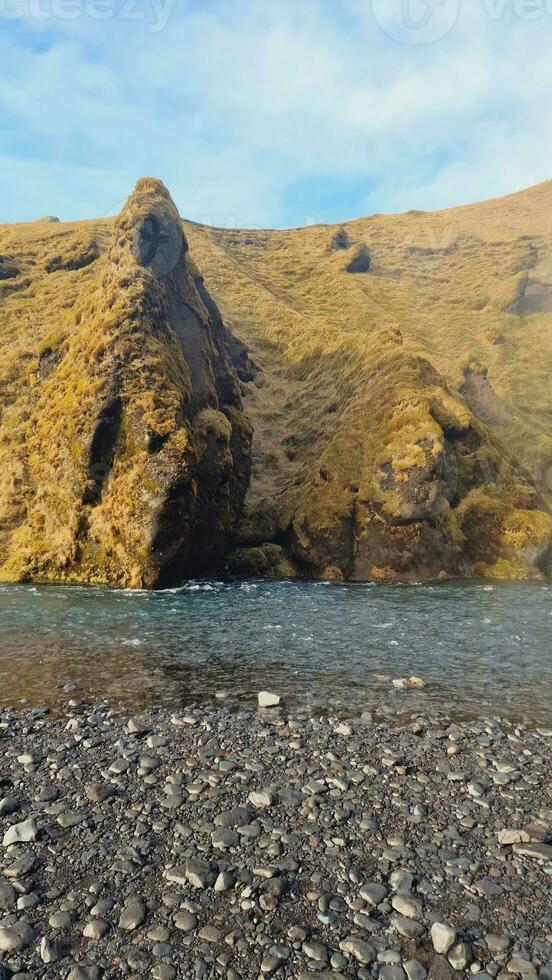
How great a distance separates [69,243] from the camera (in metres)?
82.5

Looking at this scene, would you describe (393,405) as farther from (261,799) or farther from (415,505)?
(261,799)

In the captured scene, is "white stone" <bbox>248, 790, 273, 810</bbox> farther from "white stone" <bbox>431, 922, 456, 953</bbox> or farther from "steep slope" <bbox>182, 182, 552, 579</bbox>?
"steep slope" <bbox>182, 182, 552, 579</bbox>

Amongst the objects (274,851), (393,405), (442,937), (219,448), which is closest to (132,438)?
(219,448)

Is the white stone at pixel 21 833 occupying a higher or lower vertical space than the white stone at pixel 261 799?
higher

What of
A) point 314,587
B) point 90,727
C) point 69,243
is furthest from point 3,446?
point 69,243

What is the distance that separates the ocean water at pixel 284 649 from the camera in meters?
14.7

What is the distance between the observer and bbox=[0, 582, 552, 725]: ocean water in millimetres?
14680

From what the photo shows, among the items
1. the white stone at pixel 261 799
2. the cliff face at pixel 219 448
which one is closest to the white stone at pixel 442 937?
the white stone at pixel 261 799

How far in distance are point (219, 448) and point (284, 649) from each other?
2509cm

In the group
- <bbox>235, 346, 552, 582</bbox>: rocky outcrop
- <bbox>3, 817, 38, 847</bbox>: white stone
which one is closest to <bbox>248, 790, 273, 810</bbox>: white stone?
<bbox>3, 817, 38, 847</bbox>: white stone

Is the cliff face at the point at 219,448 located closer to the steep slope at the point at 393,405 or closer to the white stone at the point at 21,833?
the steep slope at the point at 393,405

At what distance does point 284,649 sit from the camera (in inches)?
771

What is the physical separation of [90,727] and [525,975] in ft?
31.0

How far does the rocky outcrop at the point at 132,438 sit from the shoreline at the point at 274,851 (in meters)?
22.6
